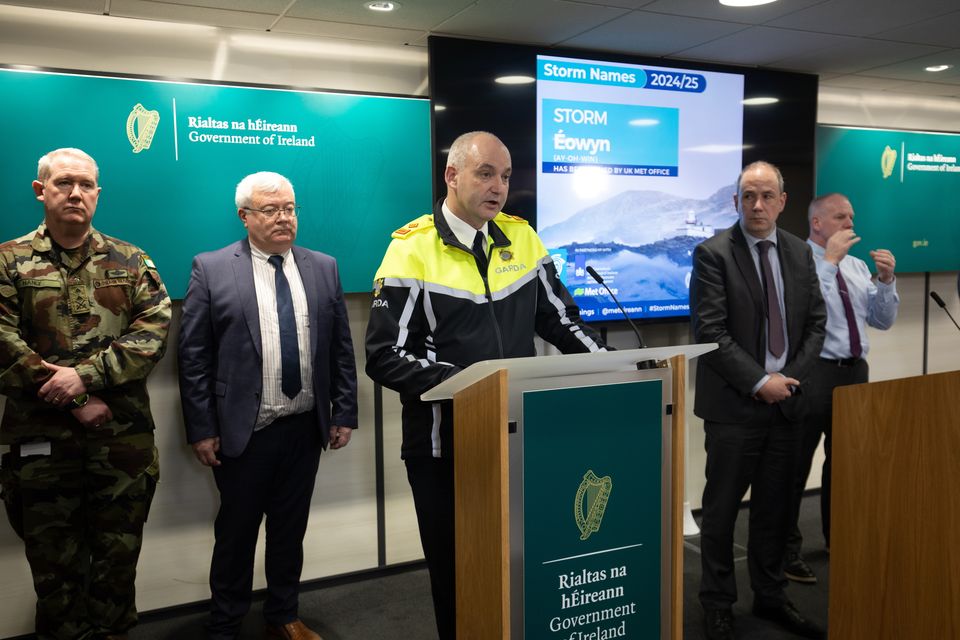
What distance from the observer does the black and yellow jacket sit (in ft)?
6.91

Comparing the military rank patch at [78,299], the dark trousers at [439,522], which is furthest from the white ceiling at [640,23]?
the dark trousers at [439,522]

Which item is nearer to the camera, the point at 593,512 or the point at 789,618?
the point at 593,512

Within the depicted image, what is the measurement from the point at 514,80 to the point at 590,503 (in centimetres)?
246

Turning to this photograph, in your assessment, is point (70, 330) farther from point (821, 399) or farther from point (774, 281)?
point (821, 399)

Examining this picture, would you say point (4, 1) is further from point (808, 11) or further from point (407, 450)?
point (808, 11)

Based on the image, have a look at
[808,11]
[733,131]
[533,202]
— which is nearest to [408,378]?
[533,202]

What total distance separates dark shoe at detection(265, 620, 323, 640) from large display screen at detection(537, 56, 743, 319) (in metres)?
1.91

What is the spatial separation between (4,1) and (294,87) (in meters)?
1.09

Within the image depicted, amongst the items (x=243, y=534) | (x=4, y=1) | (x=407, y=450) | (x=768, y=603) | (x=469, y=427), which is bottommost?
(x=768, y=603)

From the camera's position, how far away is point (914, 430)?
1911mm

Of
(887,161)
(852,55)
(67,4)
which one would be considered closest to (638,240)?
(852,55)

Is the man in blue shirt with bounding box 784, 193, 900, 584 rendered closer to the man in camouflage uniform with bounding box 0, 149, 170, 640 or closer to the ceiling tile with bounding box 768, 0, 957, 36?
the ceiling tile with bounding box 768, 0, 957, 36

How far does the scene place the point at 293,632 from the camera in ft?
9.99

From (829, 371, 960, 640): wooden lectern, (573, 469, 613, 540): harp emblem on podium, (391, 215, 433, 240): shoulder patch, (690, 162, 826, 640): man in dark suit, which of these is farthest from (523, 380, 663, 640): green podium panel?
(690, 162, 826, 640): man in dark suit
